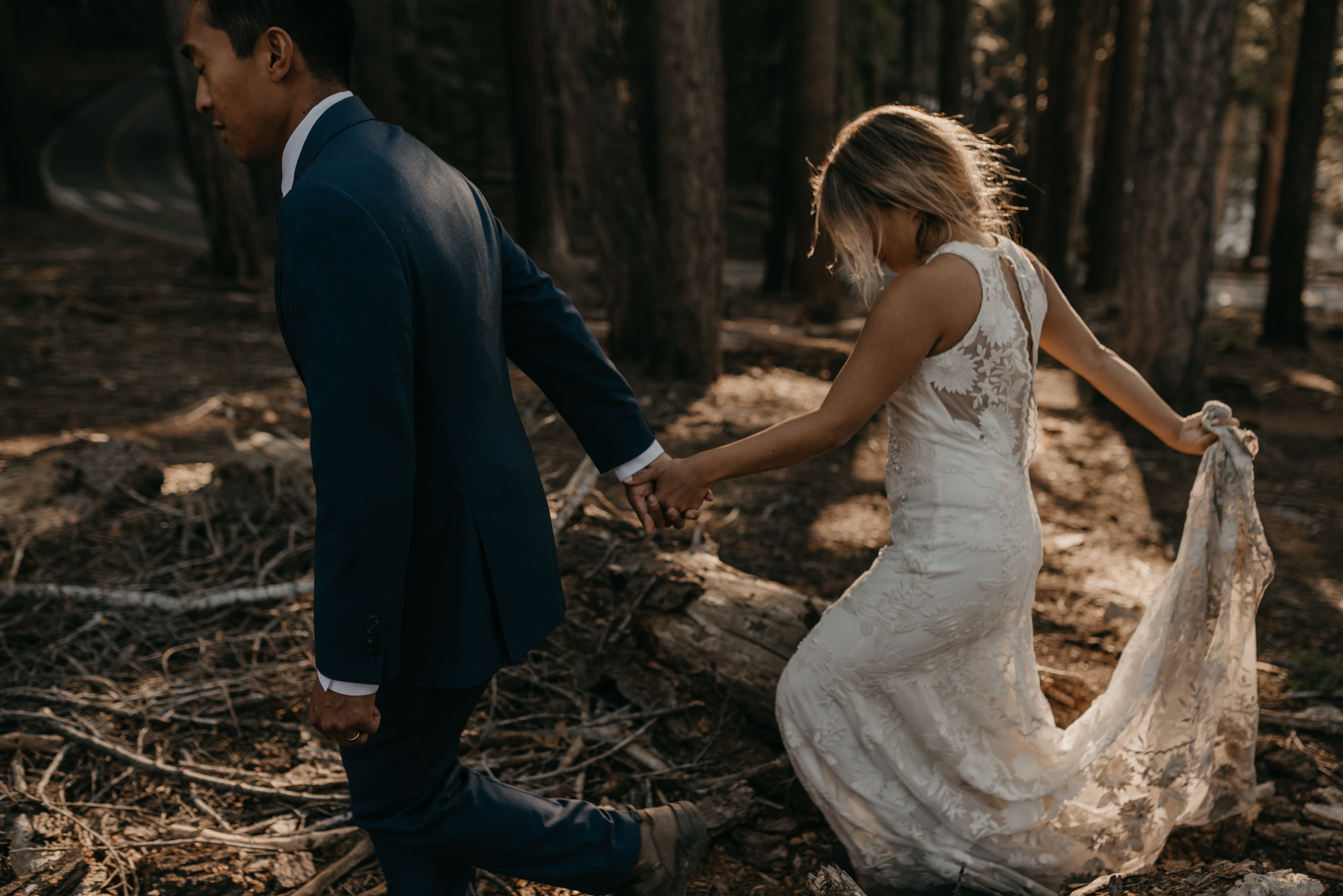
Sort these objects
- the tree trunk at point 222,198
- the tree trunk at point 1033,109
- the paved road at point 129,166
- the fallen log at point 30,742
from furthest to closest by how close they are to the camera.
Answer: the paved road at point 129,166 → the tree trunk at point 1033,109 → the tree trunk at point 222,198 → the fallen log at point 30,742

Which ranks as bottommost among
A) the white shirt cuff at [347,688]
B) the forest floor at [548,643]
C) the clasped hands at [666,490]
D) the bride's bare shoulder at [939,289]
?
the forest floor at [548,643]

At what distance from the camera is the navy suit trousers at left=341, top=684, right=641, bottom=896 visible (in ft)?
6.37

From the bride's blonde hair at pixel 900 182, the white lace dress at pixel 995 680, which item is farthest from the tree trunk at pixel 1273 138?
the bride's blonde hair at pixel 900 182

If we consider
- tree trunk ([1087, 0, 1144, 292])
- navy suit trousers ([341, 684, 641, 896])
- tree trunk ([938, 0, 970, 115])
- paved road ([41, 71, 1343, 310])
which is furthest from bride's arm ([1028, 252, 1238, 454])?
tree trunk ([1087, 0, 1144, 292])

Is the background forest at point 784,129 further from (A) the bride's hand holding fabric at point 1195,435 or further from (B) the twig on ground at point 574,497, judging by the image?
(B) the twig on ground at point 574,497

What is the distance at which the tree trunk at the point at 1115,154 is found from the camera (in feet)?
46.4

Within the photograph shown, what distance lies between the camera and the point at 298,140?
181 cm

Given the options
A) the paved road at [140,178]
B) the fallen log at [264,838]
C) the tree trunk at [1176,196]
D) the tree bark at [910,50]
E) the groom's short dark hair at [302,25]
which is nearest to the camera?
the groom's short dark hair at [302,25]

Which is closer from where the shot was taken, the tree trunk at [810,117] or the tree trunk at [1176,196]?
the tree trunk at [1176,196]

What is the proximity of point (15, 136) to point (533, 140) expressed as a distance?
13.7m

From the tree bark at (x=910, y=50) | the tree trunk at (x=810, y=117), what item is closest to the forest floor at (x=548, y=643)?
the tree trunk at (x=810, y=117)

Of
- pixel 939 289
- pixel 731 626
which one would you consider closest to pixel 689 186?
pixel 731 626

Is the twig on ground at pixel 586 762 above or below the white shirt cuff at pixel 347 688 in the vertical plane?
below

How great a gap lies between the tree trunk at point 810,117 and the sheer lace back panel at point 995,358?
28.6ft
